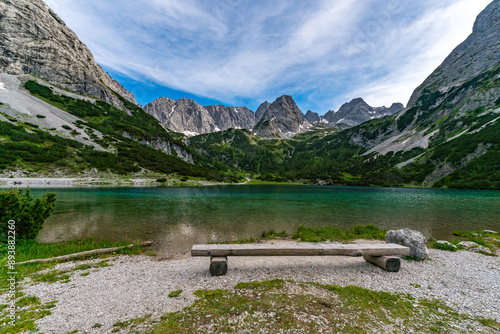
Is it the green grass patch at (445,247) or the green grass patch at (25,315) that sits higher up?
the green grass patch at (25,315)

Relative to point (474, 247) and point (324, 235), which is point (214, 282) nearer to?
point (324, 235)

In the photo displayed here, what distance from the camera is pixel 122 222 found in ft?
77.6

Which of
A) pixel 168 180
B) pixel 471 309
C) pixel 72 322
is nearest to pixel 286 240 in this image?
pixel 471 309

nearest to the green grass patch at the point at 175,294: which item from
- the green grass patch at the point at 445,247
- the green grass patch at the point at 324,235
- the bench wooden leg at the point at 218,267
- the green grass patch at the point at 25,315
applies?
the bench wooden leg at the point at 218,267

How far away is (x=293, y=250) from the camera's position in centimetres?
1028

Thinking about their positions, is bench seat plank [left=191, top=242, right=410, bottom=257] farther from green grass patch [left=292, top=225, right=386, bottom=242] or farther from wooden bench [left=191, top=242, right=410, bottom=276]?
green grass patch [left=292, top=225, right=386, bottom=242]

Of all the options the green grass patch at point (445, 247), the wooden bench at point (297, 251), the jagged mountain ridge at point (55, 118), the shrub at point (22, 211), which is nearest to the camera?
the wooden bench at point (297, 251)

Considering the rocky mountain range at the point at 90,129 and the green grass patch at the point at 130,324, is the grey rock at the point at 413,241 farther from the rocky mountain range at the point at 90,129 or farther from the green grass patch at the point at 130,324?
the rocky mountain range at the point at 90,129

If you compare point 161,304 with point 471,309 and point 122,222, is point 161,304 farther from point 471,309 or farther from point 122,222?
point 122,222

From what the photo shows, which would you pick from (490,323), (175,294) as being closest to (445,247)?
(490,323)

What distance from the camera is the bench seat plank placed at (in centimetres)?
989

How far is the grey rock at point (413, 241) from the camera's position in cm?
1197

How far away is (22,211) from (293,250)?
17.6m

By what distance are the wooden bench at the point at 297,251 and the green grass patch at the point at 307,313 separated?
2101 mm
